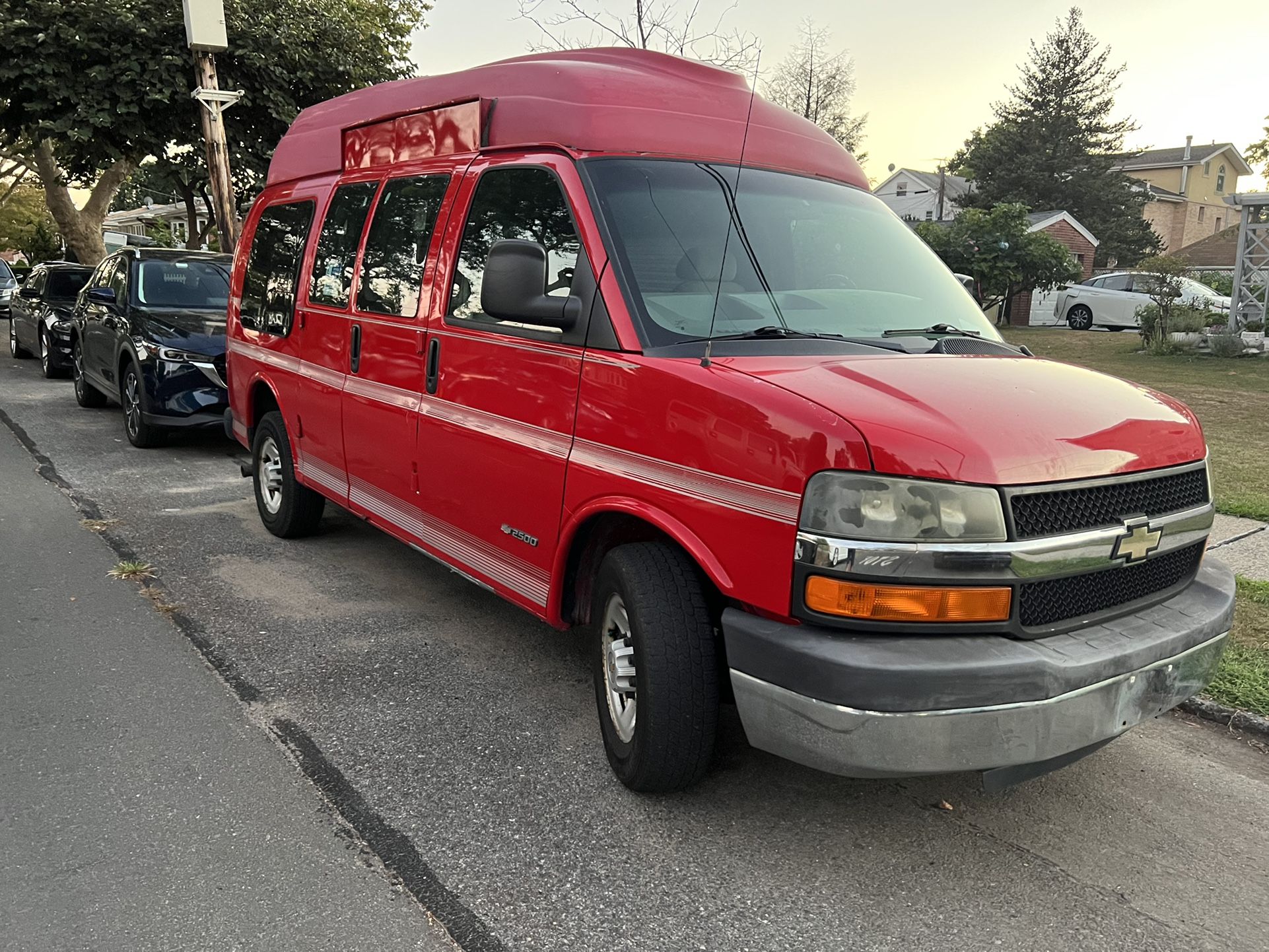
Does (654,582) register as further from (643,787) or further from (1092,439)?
(1092,439)

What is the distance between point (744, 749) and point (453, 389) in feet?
6.11

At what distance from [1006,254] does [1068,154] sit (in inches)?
1153

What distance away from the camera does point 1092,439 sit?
2795 mm

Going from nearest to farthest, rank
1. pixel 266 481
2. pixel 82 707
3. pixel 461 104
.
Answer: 1. pixel 82 707
2. pixel 461 104
3. pixel 266 481

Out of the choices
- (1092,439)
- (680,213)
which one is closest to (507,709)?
(680,213)

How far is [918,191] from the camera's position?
171 feet

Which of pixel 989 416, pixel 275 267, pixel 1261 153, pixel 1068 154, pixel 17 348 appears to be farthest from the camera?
pixel 1261 153

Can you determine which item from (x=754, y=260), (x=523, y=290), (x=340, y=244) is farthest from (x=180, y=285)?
(x=754, y=260)

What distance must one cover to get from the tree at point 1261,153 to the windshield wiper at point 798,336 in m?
72.3

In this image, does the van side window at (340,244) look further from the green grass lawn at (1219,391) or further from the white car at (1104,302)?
the white car at (1104,302)

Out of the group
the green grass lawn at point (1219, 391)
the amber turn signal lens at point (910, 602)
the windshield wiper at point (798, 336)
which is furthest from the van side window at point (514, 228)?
the green grass lawn at point (1219, 391)

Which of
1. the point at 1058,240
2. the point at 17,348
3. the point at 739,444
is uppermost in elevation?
the point at 1058,240

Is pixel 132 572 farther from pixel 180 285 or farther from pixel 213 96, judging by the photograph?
pixel 213 96

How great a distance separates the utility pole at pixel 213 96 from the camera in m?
12.5
